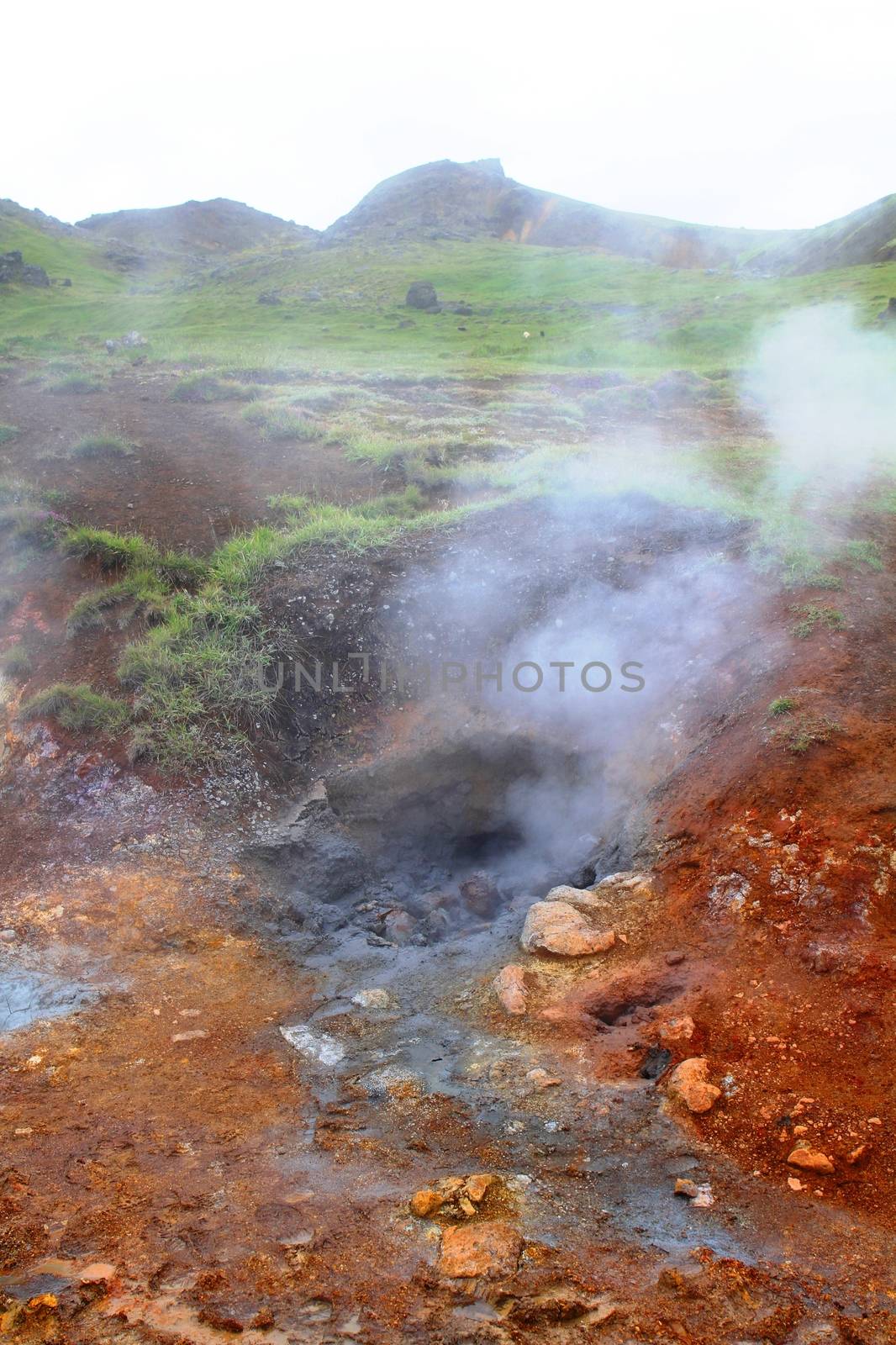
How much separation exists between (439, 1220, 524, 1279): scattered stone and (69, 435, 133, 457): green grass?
30.0 ft

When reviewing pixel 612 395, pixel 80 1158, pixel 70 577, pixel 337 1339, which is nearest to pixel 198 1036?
pixel 80 1158

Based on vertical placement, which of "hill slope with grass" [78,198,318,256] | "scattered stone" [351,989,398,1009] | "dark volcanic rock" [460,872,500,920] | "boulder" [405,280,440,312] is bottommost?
"dark volcanic rock" [460,872,500,920]

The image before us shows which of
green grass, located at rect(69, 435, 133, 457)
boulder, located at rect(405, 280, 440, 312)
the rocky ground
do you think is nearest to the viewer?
the rocky ground

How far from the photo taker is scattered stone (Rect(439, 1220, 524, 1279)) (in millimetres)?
2402

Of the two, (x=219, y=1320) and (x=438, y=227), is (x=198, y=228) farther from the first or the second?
(x=219, y=1320)

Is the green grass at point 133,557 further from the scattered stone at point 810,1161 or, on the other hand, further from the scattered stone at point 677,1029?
the scattered stone at point 810,1161

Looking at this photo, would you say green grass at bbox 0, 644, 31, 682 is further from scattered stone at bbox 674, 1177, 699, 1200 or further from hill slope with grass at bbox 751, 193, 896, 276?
hill slope with grass at bbox 751, 193, 896, 276

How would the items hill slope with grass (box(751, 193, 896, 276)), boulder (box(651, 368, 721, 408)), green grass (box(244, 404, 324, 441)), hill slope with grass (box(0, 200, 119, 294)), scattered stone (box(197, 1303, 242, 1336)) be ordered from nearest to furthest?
scattered stone (box(197, 1303, 242, 1336)), green grass (box(244, 404, 324, 441)), boulder (box(651, 368, 721, 408)), hill slope with grass (box(751, 193, 896, 276)), hill slope with grass (box(0, 200, 119, 294))

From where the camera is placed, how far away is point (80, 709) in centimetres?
598


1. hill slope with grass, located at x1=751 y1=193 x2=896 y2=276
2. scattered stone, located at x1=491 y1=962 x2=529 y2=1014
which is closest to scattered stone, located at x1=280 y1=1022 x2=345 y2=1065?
scattered stone, located at x1=491 y1=962 x2=529 y2=1014

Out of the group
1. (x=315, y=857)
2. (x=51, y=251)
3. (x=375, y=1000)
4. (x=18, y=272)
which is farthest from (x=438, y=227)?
(x=375, y=1000)

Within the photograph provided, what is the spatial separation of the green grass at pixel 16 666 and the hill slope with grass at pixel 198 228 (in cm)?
4488

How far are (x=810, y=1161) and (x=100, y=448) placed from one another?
959 cm

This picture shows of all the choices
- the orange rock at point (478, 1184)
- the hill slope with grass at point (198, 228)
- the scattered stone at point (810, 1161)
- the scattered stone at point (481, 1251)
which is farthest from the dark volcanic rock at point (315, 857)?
the hill slope with grass at point (198, 228)
